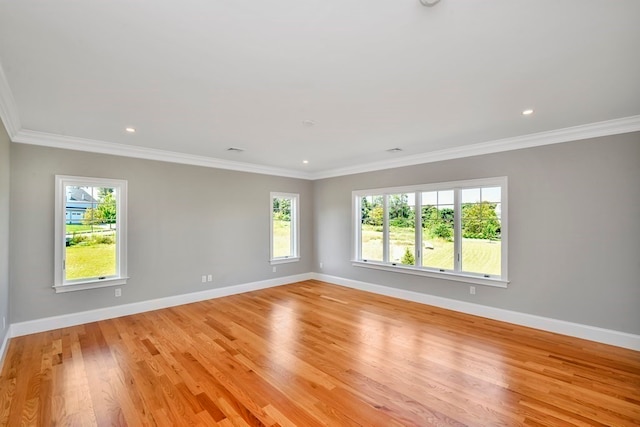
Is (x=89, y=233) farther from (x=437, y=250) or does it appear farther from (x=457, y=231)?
(x=457, y=231)

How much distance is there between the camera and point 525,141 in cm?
405

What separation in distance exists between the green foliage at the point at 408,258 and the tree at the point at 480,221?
3.41 feet

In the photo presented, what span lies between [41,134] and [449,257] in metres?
6.25

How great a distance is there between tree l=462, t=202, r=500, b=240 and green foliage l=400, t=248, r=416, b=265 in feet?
3.41

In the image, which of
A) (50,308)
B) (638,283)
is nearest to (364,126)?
(638,283)

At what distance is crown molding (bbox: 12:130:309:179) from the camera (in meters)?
3.82

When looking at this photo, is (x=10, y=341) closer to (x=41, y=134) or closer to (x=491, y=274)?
(x=41, y=134)

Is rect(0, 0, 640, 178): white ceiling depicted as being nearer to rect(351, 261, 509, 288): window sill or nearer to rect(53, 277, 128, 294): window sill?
rect(53, 277, 128, 294): window sill

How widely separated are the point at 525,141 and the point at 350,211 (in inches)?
133

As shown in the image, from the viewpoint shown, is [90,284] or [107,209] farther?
[107,209]

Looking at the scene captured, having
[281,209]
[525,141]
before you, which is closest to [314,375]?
[525,141]

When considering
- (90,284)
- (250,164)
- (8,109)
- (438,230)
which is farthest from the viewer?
(250,164)

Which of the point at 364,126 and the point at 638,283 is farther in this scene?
the point at 364,126

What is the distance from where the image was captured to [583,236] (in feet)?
12.1
